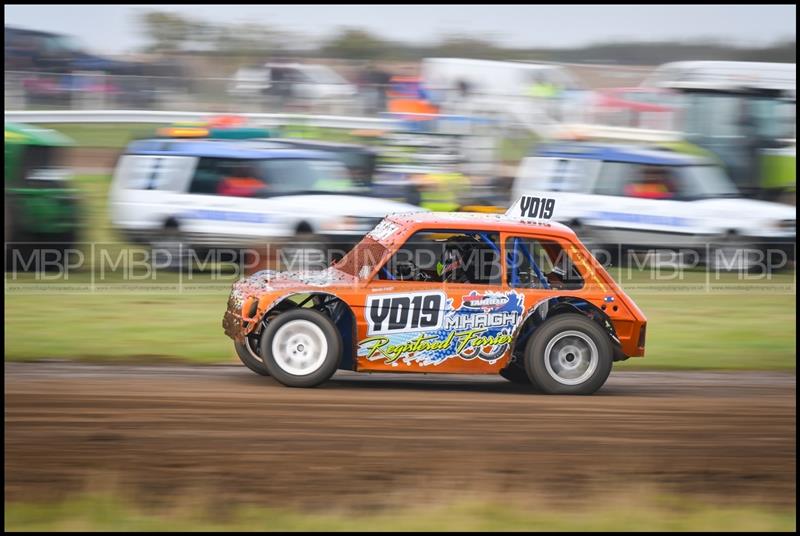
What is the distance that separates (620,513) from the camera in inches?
230

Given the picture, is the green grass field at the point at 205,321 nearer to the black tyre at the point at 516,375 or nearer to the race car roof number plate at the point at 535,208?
the black tyre at the point at 516,375

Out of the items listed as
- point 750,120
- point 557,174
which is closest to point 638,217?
point 557,174

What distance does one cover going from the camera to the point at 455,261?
8.84 m

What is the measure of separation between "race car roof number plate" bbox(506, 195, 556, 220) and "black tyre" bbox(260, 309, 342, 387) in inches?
81.9

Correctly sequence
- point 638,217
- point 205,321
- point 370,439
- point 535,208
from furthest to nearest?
point 638,217 < point 205,321 < point 535,208 < point 370,439

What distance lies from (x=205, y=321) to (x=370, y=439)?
223 inches

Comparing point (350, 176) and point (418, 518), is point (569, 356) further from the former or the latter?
point (350, 176)

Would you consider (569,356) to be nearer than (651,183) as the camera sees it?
Yes

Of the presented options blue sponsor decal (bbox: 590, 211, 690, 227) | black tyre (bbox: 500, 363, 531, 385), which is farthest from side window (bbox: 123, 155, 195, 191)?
black tyre (bbox: 500, 363, 531, 385)

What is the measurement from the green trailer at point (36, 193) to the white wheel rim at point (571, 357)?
8437 millimetres

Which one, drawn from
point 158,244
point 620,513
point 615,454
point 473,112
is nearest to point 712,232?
point 473,112

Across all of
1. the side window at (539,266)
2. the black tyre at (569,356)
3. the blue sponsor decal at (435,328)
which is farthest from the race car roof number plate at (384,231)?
the black tyre at (569,356)

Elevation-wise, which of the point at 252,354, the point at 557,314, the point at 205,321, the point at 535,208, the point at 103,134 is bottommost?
the point at 205,321

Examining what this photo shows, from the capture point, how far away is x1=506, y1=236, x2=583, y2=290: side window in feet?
28.4
